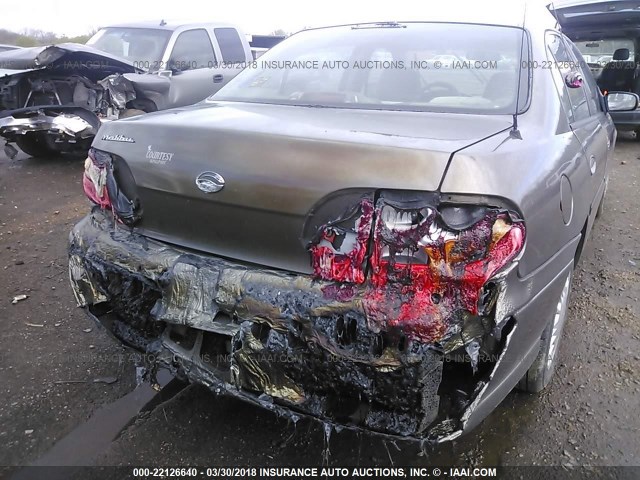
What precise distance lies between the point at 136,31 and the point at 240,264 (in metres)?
6.45

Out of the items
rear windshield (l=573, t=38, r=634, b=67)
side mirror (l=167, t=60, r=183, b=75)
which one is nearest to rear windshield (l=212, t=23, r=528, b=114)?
side mirror (l=167, t=60, r=183, b=75)

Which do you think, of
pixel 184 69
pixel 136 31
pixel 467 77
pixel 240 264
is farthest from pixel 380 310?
pixel 136 31

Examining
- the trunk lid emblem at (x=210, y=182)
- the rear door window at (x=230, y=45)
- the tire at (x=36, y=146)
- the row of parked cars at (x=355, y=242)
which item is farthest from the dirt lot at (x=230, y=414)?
the rear door window at (x=230, y=45)

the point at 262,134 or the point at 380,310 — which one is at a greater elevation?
the point at 262,134

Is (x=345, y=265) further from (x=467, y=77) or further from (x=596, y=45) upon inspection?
(x=596, y=45)

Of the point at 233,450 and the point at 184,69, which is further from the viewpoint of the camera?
the point at 184,69

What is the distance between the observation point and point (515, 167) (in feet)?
5.74

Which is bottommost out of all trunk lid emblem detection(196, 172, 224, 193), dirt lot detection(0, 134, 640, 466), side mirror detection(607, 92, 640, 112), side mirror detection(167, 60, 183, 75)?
dirt lot detection(0, 134, 640, 466)

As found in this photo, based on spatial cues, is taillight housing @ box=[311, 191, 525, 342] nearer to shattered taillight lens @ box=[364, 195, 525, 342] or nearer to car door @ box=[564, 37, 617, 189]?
shattered taillight lens @ box=[364, 195, 525, 342]

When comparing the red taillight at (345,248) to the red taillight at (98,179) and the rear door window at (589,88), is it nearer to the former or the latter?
the red taillight at (98,179)

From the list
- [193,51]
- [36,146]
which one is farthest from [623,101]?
[36,146]

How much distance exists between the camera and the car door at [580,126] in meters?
2.47

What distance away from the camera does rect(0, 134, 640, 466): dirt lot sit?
7.32 ft

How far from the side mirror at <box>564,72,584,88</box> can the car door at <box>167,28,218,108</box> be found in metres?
4.78
